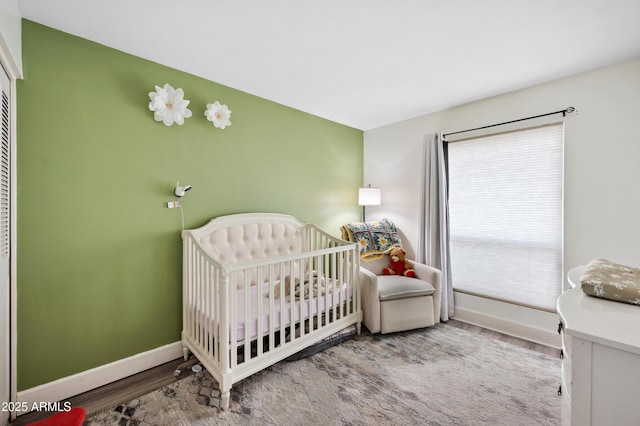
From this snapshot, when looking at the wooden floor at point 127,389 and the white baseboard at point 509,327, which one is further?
the white baseboard at point 509,327

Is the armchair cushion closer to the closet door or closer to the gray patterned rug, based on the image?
the gray patterned rug

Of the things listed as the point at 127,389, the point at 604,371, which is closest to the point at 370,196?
the point at 604,371

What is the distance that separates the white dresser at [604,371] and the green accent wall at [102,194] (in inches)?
93.2

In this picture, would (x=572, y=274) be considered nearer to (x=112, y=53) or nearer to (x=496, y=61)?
(x=496, y=61)

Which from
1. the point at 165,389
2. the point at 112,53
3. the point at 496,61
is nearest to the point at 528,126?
the point at 496,61

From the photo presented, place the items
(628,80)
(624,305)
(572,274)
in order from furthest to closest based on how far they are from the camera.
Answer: (628,80)
(572,274)
(624,305)

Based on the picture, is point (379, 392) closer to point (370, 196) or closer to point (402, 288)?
point (402, 288)

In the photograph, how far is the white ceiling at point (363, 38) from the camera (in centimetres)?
148

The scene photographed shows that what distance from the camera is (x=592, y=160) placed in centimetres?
214

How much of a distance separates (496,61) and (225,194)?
97.3 inches

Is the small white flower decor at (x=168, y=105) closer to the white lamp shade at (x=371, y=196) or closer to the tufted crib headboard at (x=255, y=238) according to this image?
the tufted crib headboard at (x=255, y=238)

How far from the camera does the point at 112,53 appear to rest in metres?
1.85

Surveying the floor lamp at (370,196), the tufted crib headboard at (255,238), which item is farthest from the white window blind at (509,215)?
the tufted crib headboard at (255,238)

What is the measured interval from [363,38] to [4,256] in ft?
8.10
